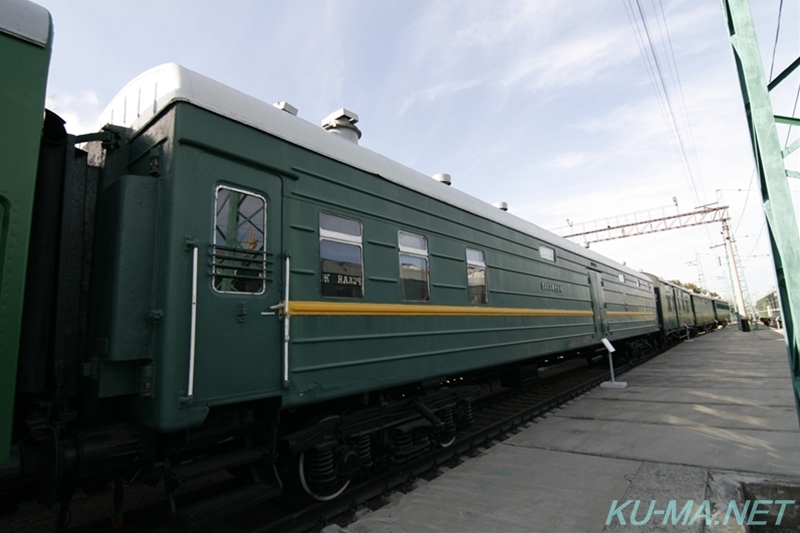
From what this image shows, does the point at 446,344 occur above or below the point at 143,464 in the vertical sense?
above

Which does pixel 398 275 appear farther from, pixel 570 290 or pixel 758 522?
pixel 570 290

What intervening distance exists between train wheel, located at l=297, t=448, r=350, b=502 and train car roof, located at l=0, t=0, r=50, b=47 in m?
3.51

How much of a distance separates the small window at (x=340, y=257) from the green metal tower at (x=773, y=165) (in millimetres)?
3615

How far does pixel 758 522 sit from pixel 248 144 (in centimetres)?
501

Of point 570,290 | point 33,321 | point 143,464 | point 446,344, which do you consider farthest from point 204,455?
point 570,290

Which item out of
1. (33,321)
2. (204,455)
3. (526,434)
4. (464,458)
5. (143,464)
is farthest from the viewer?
(526,434)

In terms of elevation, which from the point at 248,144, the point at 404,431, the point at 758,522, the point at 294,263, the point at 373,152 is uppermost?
the point at 373,152

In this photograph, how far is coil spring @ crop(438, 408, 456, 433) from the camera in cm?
537

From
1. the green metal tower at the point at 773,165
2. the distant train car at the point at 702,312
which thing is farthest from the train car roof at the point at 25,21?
the distant train car at the point at 702,312

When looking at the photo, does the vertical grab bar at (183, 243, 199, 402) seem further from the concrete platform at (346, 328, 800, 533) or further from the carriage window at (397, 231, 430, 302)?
the carriage window at (397, 231, 430, 302)

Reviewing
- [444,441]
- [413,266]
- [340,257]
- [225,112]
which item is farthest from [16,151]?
[444,441]

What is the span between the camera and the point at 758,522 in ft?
11.1

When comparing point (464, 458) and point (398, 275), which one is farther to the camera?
point (464, 458)

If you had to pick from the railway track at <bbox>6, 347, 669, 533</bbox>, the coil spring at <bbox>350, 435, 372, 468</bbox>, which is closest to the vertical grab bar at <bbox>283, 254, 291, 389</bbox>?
the railway track at <bbox>6, 347, 669, 533</bbox>
